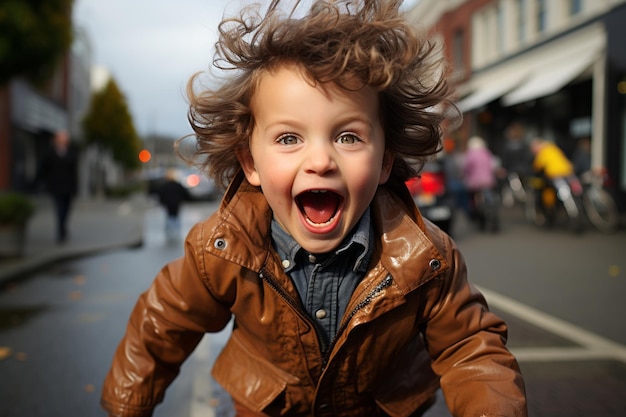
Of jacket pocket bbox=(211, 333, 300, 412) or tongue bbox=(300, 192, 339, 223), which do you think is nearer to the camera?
tongue bbox=(300, 192, 339, 223)

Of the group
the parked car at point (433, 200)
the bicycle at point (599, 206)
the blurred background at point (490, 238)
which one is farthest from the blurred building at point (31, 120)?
the bicycle at point (599, 206)

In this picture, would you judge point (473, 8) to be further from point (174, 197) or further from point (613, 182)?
point (174, 197)

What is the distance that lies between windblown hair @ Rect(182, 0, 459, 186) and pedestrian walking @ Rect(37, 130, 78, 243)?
374 inches

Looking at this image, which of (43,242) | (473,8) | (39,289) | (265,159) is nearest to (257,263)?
(265,159)

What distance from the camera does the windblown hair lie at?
184 cm

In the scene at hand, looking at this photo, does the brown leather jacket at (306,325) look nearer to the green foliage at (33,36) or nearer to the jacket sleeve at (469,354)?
the jacket sleeve at (469,354)

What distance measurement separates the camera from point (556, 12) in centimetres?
1886

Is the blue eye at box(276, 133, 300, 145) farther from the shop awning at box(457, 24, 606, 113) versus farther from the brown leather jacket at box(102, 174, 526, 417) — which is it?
the shop awning at box(457, 24, 606, 113)

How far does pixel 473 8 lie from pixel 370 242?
26146 millimetres

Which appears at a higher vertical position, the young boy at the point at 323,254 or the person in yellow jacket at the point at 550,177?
the young boy at the point at 323,254

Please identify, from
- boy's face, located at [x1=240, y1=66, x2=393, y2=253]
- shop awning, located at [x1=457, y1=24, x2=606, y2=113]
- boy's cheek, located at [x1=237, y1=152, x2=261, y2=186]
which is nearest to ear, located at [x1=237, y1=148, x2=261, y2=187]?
boy's cheek, located at [x1=237, y1=152, x2=261, y2=186]

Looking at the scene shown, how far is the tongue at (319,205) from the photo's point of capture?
1.85 meters

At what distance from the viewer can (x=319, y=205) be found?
1.88 metres

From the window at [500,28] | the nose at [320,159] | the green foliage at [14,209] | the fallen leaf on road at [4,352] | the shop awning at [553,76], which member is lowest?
the fallen leaf on road at [4,352]
